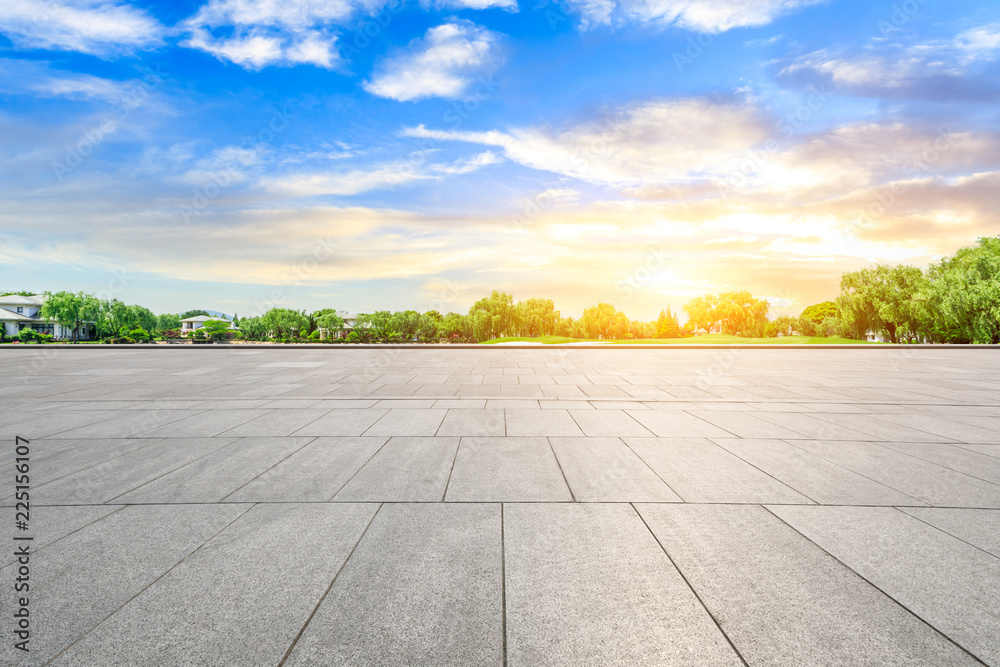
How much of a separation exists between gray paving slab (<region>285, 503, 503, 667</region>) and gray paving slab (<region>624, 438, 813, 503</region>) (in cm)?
224

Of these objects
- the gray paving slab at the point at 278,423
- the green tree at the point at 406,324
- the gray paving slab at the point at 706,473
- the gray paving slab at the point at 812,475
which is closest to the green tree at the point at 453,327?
the green tree at the point at 406,324

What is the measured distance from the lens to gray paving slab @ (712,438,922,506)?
181 inches

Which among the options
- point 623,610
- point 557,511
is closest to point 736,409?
point 557,511

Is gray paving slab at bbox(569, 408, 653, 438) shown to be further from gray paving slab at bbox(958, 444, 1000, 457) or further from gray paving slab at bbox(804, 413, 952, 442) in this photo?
gray paving slab at bbox(958, 444, 1000, 457)

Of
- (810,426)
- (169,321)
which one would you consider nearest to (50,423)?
(810,426)

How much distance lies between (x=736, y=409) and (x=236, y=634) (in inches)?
350

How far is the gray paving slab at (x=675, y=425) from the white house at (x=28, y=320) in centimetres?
8933

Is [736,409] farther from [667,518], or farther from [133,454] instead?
[133,454]

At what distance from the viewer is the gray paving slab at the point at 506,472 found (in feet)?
15.2

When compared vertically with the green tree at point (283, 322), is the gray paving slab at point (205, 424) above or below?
below

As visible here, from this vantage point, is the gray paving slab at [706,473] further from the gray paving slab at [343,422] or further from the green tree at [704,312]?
the green tree at [704,312]

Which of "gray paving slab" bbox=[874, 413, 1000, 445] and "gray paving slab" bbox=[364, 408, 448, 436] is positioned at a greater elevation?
"gray paving slab" bbox=[364, 408, 448, 436]

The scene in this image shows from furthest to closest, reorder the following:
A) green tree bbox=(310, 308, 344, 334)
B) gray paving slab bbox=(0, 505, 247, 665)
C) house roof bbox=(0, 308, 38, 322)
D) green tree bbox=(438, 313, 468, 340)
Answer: green tree bbox=(310, 308, 344, 334) → house roof bbox=(0, 308, 38, 322) → green tree bbox=(438, 313, 468, 340) → gray paving slab bbox=(0, 505, 247, 665)

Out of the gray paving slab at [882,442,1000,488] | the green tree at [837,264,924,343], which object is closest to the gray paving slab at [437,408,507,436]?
the gray paving slab at [882,442,1000,488]
